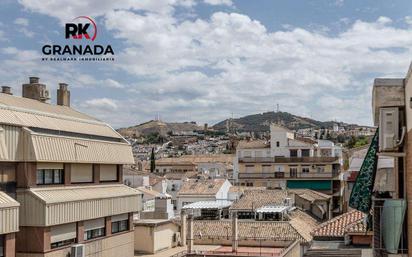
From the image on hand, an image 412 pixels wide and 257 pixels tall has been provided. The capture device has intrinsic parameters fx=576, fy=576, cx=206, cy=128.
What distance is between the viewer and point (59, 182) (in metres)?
25.5

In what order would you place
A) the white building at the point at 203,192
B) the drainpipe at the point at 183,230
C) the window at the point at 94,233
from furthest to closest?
the white building at the point at 203,192, the drainpipe at the point at 183,230, the window at the point at 94,233

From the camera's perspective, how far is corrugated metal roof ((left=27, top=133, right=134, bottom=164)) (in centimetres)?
2345

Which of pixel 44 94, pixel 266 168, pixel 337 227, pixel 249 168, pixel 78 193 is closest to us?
pixel 337 227

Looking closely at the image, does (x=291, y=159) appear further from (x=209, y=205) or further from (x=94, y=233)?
(x=94, y=233)

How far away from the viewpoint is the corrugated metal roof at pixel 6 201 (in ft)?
66.5

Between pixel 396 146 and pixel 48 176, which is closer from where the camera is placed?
pixel 396 146

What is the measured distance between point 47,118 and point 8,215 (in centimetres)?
653

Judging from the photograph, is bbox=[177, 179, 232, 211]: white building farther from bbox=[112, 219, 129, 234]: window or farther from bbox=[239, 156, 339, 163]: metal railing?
bbox=[112, 219, 129, 234]: window

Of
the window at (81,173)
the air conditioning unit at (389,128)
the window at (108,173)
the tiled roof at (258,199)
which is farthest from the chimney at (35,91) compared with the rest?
the air conditioning unit at (389,128)

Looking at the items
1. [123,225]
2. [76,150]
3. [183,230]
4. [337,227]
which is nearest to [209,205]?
[183,230]

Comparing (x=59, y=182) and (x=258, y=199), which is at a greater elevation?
(x=59, y=182)

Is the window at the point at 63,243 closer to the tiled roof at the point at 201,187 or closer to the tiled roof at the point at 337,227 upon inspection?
the tiled roof at the point at 337,227

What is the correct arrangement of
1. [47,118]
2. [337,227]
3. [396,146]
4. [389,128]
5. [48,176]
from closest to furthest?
1. [396,146]
2. [389,128]
3. [48,176]
4. [337,227]
5. [47,118]

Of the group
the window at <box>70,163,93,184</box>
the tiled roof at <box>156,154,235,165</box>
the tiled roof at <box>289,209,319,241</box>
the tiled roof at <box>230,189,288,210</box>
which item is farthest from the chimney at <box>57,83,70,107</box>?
the tiled roof at <box>156,154,235,165</box>
